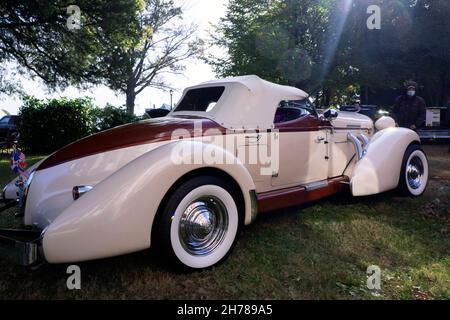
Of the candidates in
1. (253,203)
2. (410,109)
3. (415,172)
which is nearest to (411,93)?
(410,109)

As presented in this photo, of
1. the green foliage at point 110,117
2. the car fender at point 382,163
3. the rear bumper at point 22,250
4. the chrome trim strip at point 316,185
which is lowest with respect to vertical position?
the rear bumper at point 22,250

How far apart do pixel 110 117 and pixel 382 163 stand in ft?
38.5

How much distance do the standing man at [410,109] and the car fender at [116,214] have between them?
6052 mm

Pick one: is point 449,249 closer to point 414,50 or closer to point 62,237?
point 62,237

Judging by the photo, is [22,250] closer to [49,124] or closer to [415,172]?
[415,172]

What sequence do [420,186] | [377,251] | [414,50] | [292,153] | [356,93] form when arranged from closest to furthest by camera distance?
[377,251], [292,153], [420,186], [414,50], [356,93]

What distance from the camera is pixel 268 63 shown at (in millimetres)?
21156

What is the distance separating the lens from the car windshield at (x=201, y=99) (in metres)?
4.31

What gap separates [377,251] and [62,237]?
283 centimetres

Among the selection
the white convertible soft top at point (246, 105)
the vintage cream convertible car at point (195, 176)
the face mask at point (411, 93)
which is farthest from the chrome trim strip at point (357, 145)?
the face mask at point (411, 93)

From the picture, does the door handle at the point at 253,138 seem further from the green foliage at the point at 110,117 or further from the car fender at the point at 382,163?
the green foliage at the point at 110,117

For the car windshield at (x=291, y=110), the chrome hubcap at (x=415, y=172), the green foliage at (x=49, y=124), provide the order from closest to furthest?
the car windshield at (x=291, y=110) < the chrome hubcap at (x=415, y=172) < the green foliage at (x=49, y=124)
